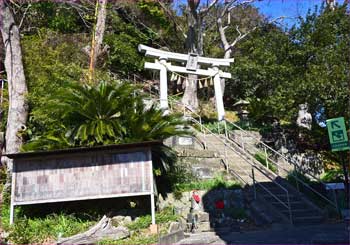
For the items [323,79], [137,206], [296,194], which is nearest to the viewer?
[137,206]

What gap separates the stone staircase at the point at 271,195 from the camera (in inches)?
319

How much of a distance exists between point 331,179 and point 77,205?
28.5 feet

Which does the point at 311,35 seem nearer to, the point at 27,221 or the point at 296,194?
the point at 296,194

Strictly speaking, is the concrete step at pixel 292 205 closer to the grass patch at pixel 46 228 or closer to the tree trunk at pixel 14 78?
the grass patch at pixel 46 228

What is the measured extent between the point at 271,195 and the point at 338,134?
13.3ft

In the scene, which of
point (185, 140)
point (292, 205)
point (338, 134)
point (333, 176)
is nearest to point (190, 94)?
point (185, 140)

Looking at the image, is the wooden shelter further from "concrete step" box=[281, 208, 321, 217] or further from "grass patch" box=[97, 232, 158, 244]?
"concrete step" box=[281, 208, 321, 217]

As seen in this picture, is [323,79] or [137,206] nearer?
[137,206]

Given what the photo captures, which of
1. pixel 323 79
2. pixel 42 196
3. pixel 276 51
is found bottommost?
pixel 42 196

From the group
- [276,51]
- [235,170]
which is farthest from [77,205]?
[276,51]

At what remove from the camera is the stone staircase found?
811 cm

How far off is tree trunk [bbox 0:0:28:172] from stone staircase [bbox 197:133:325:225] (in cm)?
564

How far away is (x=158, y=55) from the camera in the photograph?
1433 centimetres

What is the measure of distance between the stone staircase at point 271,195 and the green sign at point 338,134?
129 inches
